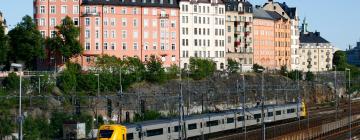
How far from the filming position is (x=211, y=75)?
122000 millimetres

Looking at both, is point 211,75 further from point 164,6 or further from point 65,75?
point 65,75

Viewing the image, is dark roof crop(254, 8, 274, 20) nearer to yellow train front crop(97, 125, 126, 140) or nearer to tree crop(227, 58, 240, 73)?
tree crop(227, 58, 240, 73)

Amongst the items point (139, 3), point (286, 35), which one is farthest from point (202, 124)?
point (286, 35)

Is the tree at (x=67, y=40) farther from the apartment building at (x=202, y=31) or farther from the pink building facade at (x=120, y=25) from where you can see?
the apartment building at (x=202, y=31)

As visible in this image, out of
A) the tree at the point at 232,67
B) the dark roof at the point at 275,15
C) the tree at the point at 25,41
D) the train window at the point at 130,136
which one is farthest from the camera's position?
the dark roof at the point at 275,15

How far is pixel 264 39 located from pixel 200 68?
4710cm

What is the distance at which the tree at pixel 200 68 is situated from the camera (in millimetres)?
118500

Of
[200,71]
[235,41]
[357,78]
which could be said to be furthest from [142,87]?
[357,78]

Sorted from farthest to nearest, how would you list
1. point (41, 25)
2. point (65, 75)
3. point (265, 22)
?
1. point (265, 22)
2. point (41, 25)
3. point (65, 75)

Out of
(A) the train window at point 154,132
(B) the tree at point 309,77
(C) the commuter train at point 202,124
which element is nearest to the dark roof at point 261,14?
(B) the tree at point 309,77

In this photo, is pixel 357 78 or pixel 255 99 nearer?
pixel 255 99

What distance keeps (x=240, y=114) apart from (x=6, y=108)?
26142 millimetres

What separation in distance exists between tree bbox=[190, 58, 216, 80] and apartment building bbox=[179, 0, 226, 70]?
743 cm

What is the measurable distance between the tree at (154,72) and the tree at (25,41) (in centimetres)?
1632
